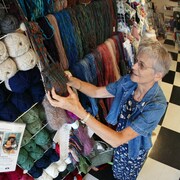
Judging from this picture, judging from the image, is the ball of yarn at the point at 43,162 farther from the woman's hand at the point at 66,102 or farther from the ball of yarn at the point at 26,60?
the ball of yarn at the point at 26,60

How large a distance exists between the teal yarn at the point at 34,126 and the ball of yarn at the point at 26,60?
12.9 inches

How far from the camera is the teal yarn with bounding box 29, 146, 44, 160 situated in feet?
3.94

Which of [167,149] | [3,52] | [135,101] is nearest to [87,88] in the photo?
[135,101]

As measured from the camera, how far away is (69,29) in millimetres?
1169

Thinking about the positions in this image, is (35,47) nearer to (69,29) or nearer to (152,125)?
(69,29)

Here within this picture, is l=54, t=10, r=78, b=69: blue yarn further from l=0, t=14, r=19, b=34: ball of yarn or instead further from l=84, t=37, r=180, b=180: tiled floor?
l=84, t=37, r=180, b=180: tiled floor

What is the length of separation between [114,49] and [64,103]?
809 mm

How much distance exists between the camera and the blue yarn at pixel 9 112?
92 centimetres

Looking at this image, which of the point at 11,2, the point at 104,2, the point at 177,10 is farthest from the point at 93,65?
the point at 177,10

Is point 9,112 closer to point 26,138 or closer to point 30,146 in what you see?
point 26,138

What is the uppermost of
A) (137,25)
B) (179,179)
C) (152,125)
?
(137,25)

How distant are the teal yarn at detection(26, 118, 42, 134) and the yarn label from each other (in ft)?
0.26

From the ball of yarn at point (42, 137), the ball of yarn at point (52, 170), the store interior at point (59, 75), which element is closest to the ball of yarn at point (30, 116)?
the store interior at point (59, 75)

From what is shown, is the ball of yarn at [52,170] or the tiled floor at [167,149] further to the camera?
the tiled floor at [167,149]
